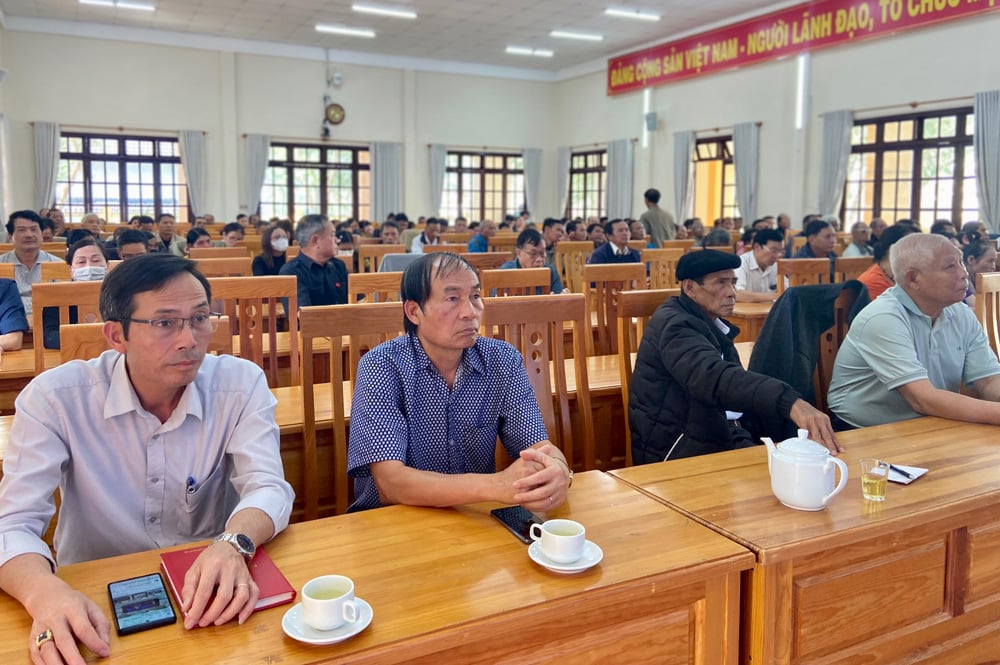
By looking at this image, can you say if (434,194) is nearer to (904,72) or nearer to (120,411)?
(904,72)

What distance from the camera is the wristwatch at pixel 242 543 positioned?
116 cm

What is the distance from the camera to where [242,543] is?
3.85 ft

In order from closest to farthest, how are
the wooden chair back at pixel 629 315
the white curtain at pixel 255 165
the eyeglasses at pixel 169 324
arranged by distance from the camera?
the eyeglasses at pixel 169 324 → the wooden chair back at pixel 629 315 → the white curtain at pixel 255 165

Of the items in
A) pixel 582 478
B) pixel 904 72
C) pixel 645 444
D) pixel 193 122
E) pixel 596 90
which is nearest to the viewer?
pixel 582 478

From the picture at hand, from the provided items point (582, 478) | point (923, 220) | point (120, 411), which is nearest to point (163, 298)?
point (120, 411)

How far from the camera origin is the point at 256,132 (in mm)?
12578

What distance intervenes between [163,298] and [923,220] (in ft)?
31.4

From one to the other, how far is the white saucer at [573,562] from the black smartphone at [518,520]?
0.06 metres

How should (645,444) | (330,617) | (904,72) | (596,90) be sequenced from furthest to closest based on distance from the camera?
1. (596,90)
2. (904,72)
3. (645,444)
4. (330,617)

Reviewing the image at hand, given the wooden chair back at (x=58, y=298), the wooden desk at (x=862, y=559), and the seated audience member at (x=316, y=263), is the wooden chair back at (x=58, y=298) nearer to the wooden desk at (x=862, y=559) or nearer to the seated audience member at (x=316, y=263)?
the seated audience member at (x=316, y=263)

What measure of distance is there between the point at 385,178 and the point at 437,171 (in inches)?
36.8

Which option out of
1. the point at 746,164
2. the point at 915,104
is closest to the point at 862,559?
the point at 915,104

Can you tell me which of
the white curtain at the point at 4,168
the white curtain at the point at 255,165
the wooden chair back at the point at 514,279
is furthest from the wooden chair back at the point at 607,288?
the white curtain at the point at 255,165

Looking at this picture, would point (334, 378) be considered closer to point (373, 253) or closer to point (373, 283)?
point (373, 283)
